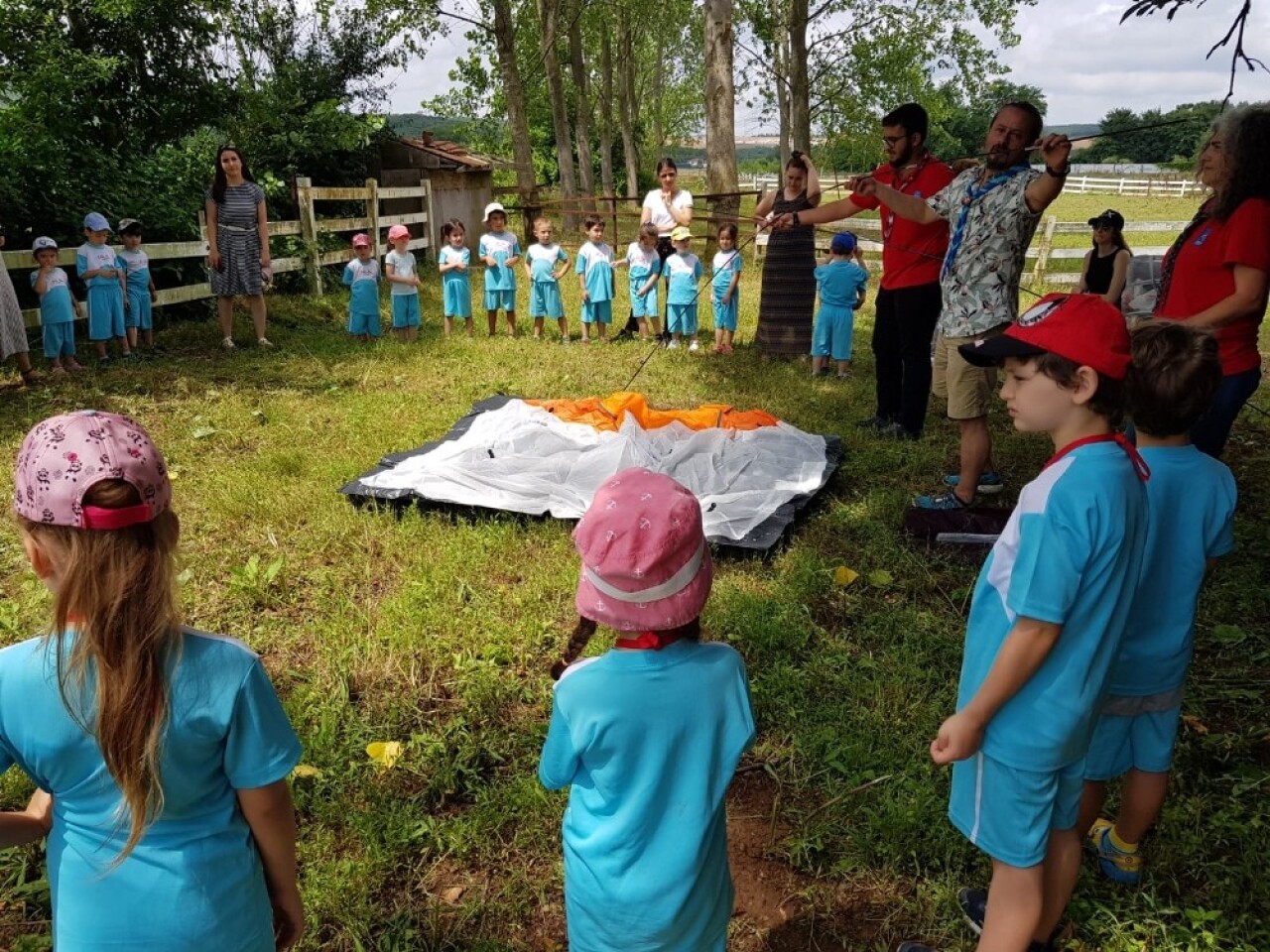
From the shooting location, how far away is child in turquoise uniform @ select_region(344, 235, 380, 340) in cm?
959

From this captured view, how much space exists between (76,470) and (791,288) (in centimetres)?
816

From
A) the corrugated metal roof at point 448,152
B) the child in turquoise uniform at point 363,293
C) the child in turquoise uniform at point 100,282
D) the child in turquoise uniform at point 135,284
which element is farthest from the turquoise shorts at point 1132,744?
the corrugated metal roof at point 448,152

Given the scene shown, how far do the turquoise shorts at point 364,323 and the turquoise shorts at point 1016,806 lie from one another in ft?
29.5

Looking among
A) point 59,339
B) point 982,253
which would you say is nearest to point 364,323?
point 59,339

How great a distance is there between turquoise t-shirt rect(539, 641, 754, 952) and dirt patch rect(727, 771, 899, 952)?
775mm

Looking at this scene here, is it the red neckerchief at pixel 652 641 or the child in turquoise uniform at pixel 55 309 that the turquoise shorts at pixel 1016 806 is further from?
the child in turquoise uniform at pixel 55 309

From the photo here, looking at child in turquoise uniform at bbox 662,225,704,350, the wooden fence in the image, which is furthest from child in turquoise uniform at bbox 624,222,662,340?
the wooden fence

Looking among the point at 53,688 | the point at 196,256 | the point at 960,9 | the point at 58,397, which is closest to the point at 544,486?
the point at 53,688

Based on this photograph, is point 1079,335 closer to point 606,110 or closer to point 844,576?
point 844,576

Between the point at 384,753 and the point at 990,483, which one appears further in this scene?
the point at 990,483

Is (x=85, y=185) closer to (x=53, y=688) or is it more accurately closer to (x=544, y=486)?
(x=544, y=486)

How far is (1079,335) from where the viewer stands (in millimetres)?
1800

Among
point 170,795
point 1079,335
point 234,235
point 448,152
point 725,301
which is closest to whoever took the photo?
point 170,795

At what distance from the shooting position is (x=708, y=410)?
20.6ft
